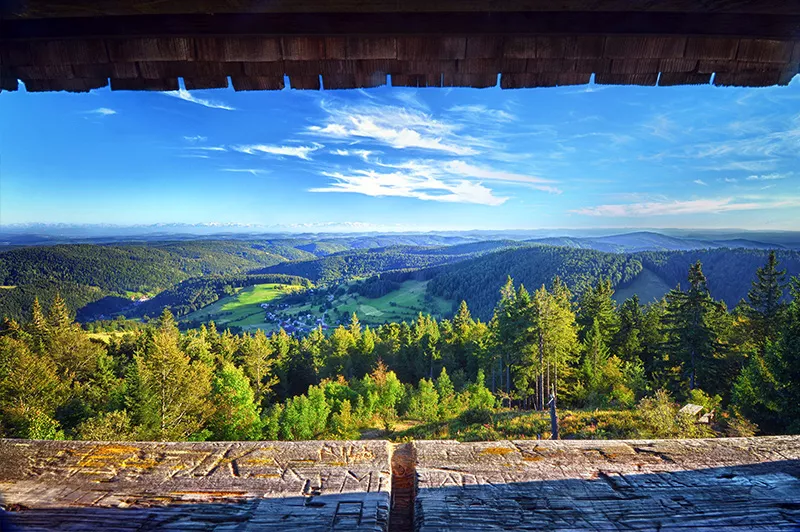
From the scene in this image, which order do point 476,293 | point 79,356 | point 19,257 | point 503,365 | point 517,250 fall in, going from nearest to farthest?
point 79,356 → point 503,365 → point 476,293 → point 517,250 → point 19,257

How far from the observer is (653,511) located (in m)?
1.47

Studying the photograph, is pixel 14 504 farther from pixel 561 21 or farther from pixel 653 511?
pixel 561 21

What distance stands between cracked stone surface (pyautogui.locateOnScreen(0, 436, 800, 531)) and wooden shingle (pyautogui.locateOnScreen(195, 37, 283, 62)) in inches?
104

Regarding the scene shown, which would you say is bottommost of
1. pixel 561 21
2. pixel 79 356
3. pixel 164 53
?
pixel 79 356

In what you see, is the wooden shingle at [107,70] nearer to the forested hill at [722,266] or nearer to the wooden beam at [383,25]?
the wooden beam at [383,25]

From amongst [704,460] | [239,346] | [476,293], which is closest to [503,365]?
[239,346]

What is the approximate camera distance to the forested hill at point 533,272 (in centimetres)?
12862

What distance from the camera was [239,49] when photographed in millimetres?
2502

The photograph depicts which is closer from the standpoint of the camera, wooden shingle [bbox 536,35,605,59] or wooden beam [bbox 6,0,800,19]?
wooden beam [bbox 6,0,800,19]

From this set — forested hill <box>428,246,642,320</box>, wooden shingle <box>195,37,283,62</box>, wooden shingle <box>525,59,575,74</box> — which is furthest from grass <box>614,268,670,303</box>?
wooden shingle <box>195,37,283,62</box>

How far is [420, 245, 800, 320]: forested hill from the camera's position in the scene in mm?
125000

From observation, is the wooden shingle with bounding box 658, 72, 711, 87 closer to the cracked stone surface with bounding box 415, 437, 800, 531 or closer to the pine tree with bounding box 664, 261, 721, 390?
the cracked stone surface with bounding box 415, 437, 800, 531

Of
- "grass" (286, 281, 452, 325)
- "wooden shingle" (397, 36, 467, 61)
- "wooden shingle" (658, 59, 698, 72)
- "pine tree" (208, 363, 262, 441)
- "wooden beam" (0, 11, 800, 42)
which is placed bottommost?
"grass" (286, 281, 452, 325)

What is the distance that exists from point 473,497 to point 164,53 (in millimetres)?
3416
